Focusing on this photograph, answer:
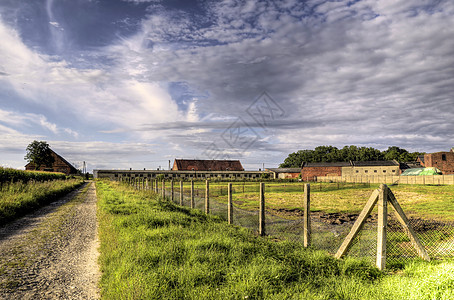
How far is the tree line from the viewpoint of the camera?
108188 millimetres

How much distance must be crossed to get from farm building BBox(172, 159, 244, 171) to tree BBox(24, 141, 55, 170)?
121 ft

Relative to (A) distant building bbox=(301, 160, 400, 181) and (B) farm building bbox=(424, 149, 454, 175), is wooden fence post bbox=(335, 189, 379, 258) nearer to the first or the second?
(A) distant building bbox=(301, 160, 400, 181)

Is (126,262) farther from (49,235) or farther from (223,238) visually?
(49,235)

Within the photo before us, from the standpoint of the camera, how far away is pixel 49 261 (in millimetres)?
5887

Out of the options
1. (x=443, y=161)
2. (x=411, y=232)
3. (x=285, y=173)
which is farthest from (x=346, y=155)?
(x=411, y=232)

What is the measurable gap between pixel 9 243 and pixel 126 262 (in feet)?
15.7

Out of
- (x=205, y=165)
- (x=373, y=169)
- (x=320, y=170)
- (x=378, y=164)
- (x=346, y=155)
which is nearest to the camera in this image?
(x=373, y=169)

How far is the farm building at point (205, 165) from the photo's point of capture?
92125 millimetres

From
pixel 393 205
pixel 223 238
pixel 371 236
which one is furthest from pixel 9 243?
pixel 371 236

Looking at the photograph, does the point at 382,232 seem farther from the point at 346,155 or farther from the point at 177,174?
the point at 346,155

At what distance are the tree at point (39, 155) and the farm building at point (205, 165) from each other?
121 ft

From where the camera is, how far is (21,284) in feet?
15.4

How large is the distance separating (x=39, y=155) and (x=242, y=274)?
88508 mm

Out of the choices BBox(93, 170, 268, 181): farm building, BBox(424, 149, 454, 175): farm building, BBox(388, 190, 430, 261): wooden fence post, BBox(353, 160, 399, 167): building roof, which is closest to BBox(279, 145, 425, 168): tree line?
BBox(93, 170, 268, 181): farm building
